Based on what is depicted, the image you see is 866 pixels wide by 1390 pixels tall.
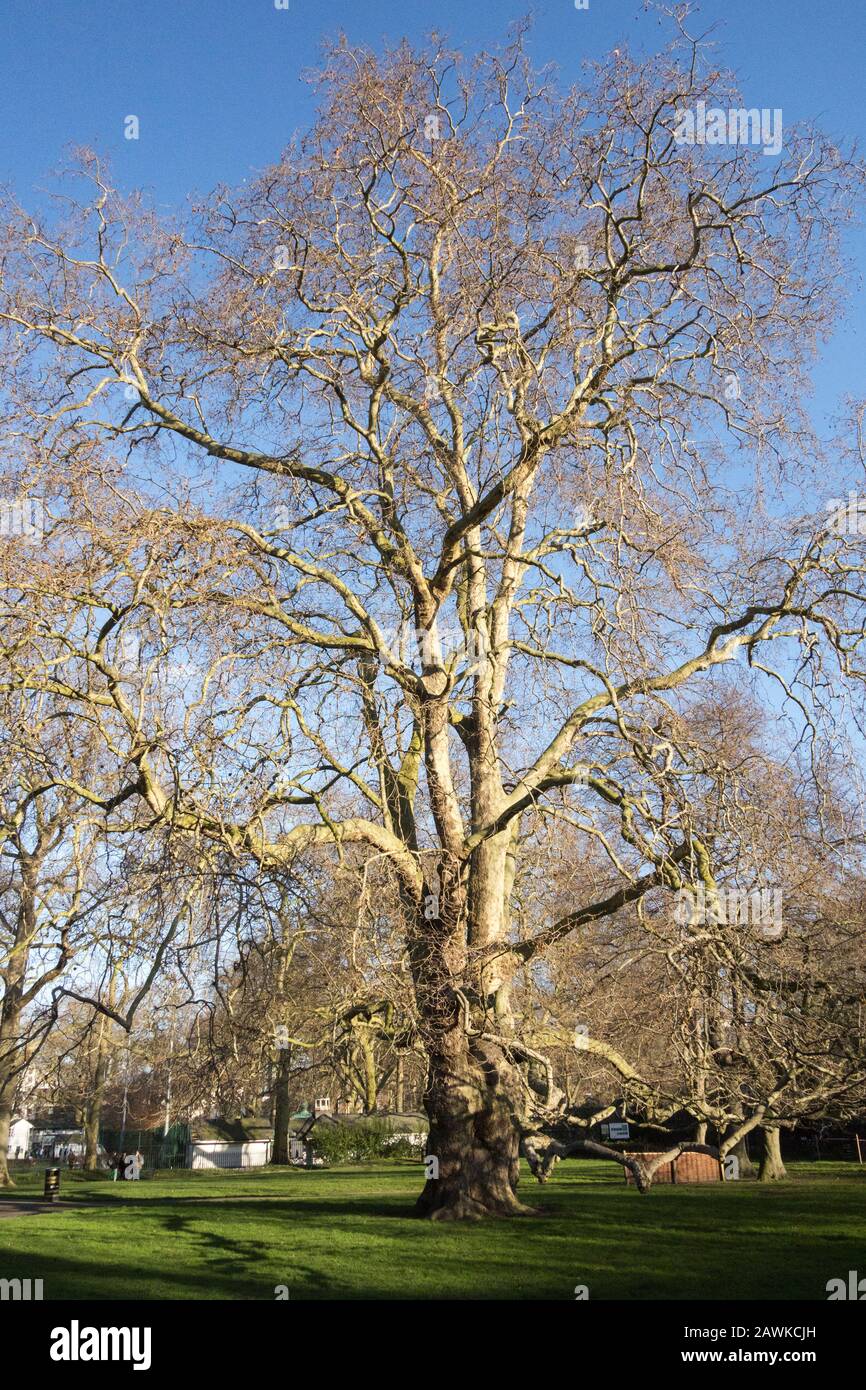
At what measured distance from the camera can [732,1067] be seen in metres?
12.0

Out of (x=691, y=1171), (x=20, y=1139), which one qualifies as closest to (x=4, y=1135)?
(x=691, y=1171)

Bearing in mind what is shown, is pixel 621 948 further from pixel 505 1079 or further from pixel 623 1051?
pixel 623 1051

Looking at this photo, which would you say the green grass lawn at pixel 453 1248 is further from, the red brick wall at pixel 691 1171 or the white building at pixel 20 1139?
the white building at pixel 20 1139

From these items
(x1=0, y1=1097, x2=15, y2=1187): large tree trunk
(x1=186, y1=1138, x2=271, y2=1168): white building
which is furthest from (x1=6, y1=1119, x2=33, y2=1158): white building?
(x1=0, y1=1097, x2=15, y2=1187): large tree trunk

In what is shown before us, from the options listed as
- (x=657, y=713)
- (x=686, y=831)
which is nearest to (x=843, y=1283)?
(x=686, y=831)

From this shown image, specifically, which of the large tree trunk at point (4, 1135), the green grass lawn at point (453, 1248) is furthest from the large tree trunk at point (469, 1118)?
the large tree trunk at point (4, 1135)

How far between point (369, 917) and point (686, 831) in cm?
288

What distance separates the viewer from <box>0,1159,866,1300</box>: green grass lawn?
8.77 metres

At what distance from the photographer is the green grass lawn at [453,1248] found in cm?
877

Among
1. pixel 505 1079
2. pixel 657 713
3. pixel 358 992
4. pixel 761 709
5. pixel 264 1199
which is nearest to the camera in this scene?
pixel 358 992

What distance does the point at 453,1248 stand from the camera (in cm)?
1055

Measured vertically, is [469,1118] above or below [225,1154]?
above

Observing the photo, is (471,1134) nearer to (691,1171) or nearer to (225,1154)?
(691,1171)

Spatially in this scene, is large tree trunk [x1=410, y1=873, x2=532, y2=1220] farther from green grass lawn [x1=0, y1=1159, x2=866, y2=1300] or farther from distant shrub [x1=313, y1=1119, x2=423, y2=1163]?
distant shrub [x1=313, y1=1119, x2=423, y2=1163]
